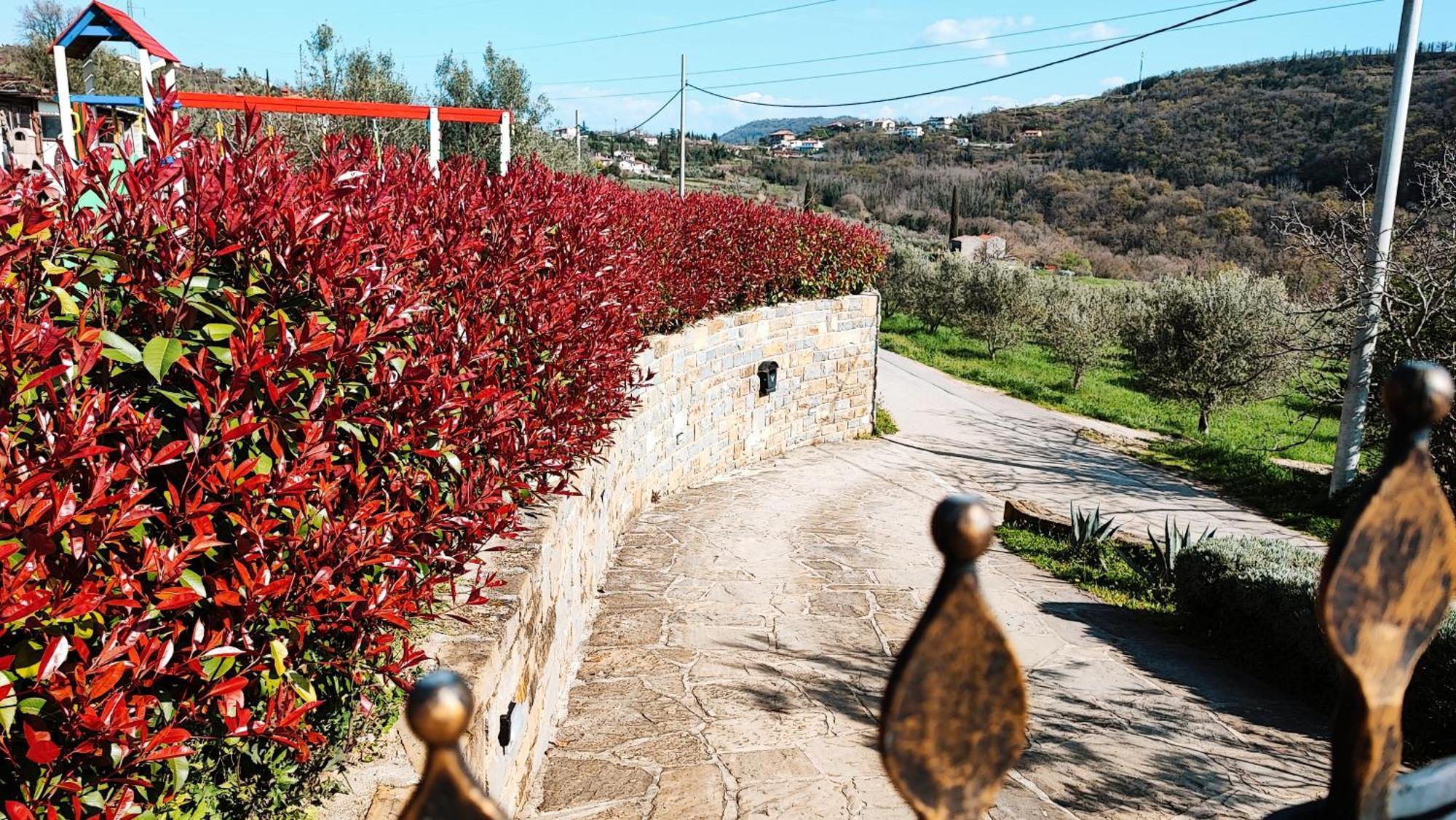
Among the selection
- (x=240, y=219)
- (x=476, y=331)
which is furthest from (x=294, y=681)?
(x=476, y=331)

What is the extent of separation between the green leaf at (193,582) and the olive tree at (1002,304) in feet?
78.5

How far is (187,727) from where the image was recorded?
6.86 feet

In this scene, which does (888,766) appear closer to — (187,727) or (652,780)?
(187,727)

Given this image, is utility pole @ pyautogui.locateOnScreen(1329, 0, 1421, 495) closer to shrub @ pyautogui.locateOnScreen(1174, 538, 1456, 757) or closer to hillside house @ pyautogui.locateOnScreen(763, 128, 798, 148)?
shrub @ pyautogui.locateOnScreen(1174, 538, 1456, 757)

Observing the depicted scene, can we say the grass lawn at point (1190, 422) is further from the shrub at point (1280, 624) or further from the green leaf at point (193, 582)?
the green leaf at point (193, 582)

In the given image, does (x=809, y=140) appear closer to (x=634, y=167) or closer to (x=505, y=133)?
(x=634, y=167)

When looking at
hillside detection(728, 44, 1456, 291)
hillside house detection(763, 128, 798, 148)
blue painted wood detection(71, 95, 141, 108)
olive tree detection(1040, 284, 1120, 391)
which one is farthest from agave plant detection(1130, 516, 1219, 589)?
hillside house detection(763, 128, 798, 148)

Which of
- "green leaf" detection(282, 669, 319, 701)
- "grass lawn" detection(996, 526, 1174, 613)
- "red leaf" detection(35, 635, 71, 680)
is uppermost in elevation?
"red leaf" detection(35, 635, 71, 680)

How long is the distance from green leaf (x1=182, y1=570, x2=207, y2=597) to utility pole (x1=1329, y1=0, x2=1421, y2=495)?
1197 cm

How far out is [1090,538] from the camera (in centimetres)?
895

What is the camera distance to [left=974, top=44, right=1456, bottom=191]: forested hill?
51688mm

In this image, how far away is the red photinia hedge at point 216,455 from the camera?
1.71 meters

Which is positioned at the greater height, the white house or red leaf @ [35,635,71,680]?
the white house

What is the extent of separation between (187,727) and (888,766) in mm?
2007
